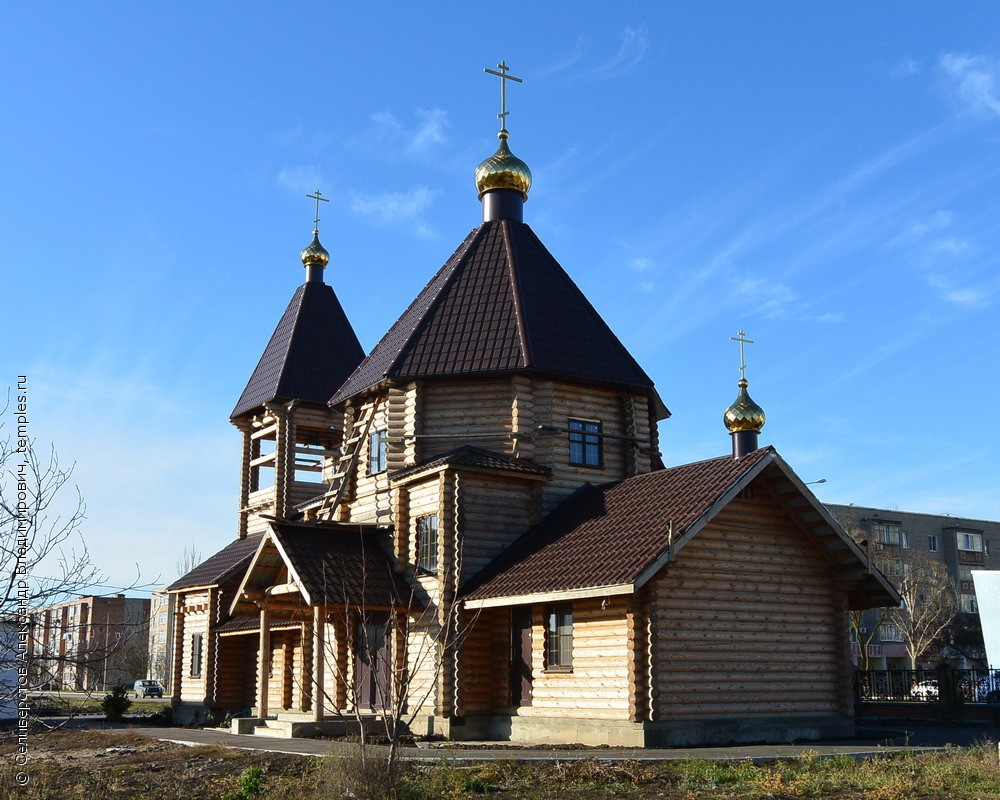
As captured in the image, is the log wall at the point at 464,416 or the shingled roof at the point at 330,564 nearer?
the shingled roof at the point at 330,564

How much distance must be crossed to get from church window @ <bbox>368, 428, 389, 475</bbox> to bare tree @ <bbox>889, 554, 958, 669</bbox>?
26797mm

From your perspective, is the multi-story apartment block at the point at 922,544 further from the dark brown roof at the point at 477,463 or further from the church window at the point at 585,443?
the dark brown roof at the point at 477,463

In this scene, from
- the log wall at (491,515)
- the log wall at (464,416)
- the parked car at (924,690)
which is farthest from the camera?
the parked car at (924,690)

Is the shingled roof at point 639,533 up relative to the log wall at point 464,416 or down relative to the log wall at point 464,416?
down

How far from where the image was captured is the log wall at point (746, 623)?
1622 centimetres

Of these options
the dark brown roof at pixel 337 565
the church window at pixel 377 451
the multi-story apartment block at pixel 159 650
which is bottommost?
the multi-story apartment block at pixel 159 650

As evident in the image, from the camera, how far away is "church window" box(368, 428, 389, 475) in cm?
2155

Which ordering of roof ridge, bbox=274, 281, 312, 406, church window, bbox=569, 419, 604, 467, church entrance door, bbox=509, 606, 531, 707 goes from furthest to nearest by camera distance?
roof ridge, bbox=274, 281, 312, 406 < church window, bbox=569, 419, 604, 467 < church entrance door, bbox=509, 606, 531, 707

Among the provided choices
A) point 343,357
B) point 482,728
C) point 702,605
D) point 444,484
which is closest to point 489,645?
point 482,728

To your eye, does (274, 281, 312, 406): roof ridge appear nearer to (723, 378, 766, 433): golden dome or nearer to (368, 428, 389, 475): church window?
(368, 428, 389, 475): church window

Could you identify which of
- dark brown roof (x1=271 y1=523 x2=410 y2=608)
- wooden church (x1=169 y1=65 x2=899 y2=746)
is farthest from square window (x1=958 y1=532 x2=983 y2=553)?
dark brown roof (x1=271 y1=523 x2=410 y2=608)

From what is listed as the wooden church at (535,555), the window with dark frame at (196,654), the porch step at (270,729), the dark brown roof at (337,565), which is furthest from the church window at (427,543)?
the window with dark frame at (196,654)

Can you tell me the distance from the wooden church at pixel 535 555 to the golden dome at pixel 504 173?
6cm

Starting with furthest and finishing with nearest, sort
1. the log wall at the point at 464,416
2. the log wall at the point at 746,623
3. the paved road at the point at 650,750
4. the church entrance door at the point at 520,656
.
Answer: the log wall at the point at 464,416
the church entrance door at the point at 520,656
the log wall at the point at 746,623
the paved road at the point at 650,750
